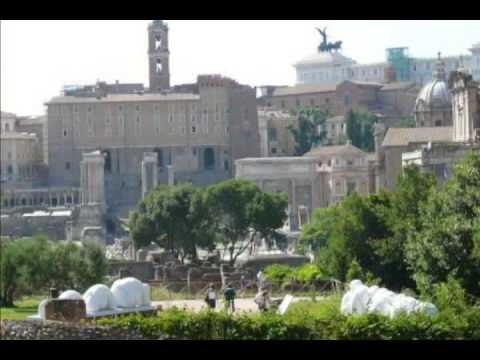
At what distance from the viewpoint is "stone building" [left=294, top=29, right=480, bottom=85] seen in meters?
111

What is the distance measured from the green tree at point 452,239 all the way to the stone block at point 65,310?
388cm

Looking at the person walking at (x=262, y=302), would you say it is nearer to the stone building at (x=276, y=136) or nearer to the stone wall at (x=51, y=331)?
the stone wall at (x=51, y=331)

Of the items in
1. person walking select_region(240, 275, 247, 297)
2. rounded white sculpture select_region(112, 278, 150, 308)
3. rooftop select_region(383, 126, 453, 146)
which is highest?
rooftop select_region(383, 126, 453, 146)

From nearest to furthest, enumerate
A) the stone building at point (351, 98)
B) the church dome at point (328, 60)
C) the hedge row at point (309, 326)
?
the hedge row at point (309, 326), the stone building at point (351, 98), the church dome at point (328, 60)

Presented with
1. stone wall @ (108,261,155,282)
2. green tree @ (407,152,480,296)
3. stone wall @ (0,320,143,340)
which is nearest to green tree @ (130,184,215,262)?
stone wall @ (108,261,155,282)

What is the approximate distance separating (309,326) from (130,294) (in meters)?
5.60

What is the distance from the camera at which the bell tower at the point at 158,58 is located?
84.4m

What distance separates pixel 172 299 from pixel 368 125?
1964 inches

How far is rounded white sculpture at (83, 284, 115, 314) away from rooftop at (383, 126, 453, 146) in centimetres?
3245

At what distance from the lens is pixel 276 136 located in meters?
83.2

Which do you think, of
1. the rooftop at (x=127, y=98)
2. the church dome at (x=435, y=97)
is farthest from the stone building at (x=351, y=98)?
the church dome at (x=435, y=97)

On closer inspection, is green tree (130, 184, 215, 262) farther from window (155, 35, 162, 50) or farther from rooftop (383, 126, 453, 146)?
window (155, 35, 162, 50)

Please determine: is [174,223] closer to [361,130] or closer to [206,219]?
[206,219]
